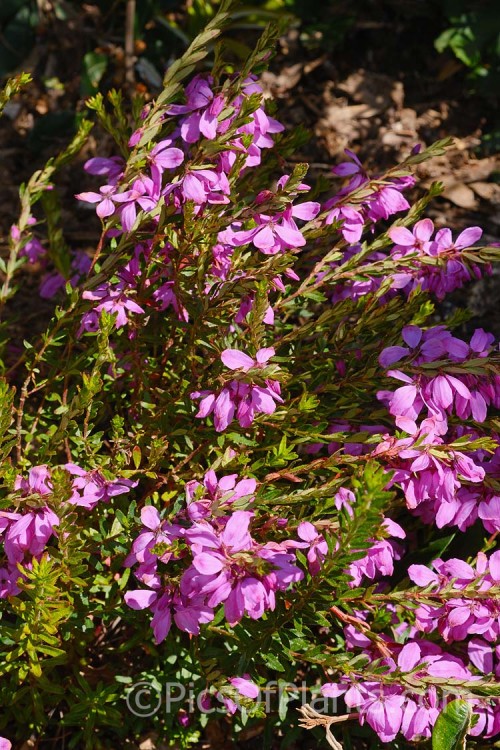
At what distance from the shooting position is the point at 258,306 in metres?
1.72

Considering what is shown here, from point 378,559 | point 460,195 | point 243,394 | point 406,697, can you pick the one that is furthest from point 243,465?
point 460,195

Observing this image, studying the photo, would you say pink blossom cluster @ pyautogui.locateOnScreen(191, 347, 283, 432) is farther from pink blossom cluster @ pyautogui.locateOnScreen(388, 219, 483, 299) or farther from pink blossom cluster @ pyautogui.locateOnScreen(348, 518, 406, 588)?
pink blossom cluster @ pyautogui.locateOnScreen(388, 219, 483, 299)

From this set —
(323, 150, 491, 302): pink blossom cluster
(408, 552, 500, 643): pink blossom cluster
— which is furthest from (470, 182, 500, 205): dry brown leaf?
(408, 552, 500, 643): pink blossom cluster

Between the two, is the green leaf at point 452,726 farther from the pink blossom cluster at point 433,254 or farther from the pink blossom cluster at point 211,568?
the pink blossom cluster at point 433,254

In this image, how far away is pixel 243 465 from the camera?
202 centimetres

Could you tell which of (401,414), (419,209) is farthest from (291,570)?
(419,209)

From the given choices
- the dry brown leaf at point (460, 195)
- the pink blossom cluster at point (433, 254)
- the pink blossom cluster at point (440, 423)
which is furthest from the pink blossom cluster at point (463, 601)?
the dry brown leaf at point (460, 195)

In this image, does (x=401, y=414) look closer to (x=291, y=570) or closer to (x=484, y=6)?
(x=291, y=570)

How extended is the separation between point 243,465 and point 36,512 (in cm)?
51

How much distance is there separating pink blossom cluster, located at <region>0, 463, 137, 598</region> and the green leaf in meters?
0.86

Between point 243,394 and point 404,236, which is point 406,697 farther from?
point 404,236

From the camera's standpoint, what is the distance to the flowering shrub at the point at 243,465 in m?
1.77

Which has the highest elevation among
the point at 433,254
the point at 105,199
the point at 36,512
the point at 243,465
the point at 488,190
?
the point at 105,199

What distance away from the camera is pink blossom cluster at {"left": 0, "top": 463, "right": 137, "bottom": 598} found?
178 centimetres
